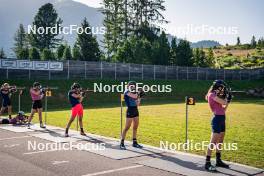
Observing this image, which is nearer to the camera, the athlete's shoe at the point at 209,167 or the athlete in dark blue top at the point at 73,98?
the athlete's shoe at the point at 209,167

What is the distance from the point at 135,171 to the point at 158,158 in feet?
5.19

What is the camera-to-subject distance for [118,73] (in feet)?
149

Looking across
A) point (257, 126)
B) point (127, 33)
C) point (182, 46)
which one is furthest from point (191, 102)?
point (127, 33)

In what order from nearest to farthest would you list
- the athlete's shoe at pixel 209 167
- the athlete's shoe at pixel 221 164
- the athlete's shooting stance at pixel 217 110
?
the athlete's shoe at pixel 209 167 → the athlete's shooting stance at pixel 217 110 → the athlete's shoe at pixel 221 164

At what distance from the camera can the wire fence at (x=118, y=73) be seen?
3825 centimetres
